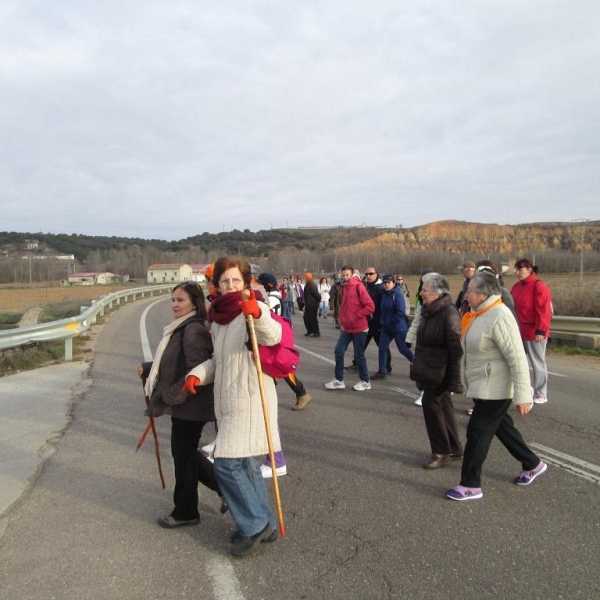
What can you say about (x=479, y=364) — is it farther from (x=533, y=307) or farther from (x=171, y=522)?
(x=533, y=307)

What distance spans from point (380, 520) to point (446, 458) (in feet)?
4.43

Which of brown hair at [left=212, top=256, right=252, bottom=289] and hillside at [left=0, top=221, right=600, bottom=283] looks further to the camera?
hillside at [left=0, top=221, right=600, bottom=283]

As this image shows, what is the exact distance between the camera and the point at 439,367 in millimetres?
4695

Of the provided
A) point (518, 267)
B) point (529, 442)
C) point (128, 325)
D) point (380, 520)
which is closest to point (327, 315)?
point (128, 325)

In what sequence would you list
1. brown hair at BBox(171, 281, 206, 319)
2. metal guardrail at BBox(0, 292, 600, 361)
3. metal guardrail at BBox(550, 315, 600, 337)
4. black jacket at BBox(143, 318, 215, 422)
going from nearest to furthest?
1. black jacket at BBox(143, 318, 215, 422)
2. brown hair at BBox(171, 281, 206, 319)
3. metal guardrail at BBox(0, 292, 600, 361)
4. metal guardrail at BBox(550, 315, 600, 337)

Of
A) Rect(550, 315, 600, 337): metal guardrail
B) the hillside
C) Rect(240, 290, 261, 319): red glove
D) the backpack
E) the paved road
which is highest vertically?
the hillside

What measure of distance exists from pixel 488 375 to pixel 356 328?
3.87 m

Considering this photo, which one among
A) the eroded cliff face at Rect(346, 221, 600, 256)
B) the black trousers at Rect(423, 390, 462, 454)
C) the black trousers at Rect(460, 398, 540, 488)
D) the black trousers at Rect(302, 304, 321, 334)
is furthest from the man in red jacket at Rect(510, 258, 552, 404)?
the eroded cliff face at Rect(346, 221, 600, 256)

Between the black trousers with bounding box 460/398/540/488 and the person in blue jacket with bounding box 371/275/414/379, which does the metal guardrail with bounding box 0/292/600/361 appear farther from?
the black trousers with bounding box 460/398/540/488

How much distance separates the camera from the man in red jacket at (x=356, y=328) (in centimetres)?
771

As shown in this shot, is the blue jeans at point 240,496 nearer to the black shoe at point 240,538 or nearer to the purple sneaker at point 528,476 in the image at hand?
the black shoe at point 240,538

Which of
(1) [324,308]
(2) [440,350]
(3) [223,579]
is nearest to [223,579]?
(3) [223,579]

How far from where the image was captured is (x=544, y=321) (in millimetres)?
6570

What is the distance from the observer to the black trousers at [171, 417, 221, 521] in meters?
3.51
